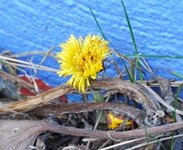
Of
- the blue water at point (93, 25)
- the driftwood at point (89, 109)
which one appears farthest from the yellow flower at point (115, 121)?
the blue water at point (93, 25)

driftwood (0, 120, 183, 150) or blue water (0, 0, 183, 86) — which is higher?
blue water (0, 0, 183, 86)

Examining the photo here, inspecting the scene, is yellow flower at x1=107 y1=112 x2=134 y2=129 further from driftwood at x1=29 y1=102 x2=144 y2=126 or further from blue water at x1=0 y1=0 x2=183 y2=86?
blue water at x1=0 y1=0 x2=183 y2=86

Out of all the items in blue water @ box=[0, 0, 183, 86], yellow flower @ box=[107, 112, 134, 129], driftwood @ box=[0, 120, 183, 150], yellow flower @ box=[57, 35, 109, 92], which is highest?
blue water @ box=[0, 0, 183, 86]

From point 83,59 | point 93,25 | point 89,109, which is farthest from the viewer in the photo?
point 93,25

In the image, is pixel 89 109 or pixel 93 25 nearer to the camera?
pixel 89 109

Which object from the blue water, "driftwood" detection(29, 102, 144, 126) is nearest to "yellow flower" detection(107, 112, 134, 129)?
"driftwood" detection(29, 102, 144, 126)

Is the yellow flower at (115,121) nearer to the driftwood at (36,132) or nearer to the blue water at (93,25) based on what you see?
the driftwood at (36,132)

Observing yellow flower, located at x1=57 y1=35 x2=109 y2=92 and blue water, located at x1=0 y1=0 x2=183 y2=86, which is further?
blue water, located at x1=0 y1=0 x2=183 y2=86

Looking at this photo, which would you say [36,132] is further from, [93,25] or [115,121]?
[93,25]

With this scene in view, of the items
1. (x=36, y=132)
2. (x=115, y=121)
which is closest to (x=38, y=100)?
(x=36, y=132)
